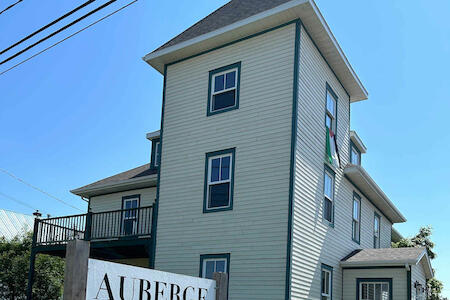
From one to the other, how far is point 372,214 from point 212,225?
1012 cm

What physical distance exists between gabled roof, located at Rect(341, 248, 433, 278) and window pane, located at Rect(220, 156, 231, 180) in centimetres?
522

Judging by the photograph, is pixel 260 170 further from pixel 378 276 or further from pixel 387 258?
pixel 378 276

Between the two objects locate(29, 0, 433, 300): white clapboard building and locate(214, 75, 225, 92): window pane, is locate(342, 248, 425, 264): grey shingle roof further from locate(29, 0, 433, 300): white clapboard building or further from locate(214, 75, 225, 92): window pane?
locate(214, 75, 225, 92): window pane

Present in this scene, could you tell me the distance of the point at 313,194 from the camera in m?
15.5

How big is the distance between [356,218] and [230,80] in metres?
7.76

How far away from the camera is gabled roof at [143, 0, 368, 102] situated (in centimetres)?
1484

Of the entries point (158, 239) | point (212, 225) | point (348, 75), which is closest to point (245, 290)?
point (212, 225)

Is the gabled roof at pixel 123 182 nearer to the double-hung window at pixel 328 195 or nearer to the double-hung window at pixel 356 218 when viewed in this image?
the double-hung window at pixel 328 195

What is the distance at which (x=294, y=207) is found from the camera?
13.9 m

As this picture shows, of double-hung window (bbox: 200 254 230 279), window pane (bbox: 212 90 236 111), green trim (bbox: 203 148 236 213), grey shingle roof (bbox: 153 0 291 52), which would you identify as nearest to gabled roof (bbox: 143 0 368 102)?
grey shingle roof (bbox: 153 0 291 52)

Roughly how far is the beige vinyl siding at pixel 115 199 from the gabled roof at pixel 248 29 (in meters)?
5.12

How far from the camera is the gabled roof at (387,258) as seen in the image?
1588cm

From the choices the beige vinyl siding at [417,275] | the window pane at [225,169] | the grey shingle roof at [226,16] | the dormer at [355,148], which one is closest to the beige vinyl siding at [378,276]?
the beige vinyl siding at [417,275]

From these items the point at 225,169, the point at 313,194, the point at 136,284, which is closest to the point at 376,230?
the point at 313,194
